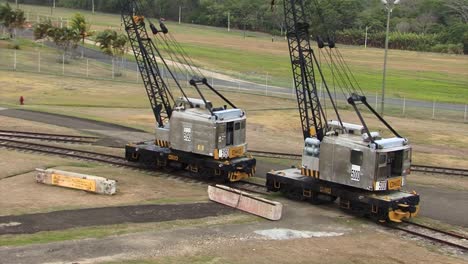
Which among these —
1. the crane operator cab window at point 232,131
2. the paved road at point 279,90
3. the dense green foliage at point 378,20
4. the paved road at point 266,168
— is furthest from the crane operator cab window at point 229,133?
the dense green foliage at point 378,20

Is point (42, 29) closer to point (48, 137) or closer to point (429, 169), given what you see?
point (48, 137)

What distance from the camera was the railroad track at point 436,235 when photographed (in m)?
25.2

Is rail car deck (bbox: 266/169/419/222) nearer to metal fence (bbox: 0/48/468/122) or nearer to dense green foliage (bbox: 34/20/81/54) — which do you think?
metal fence (bbox: 0/48/468/122)

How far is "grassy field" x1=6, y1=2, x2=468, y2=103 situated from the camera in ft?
302

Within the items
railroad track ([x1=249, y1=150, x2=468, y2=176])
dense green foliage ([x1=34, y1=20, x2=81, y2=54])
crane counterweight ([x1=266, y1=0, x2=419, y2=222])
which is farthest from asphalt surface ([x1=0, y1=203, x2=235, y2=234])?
dense green foliage ([x1=34, y1=20, x2=81, y2=54])

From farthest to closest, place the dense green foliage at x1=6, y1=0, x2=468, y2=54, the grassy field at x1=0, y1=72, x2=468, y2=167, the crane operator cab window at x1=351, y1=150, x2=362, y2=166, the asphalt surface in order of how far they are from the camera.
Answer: the dense green foliage at x1=6, y1=0, x2=468, y2=54 < the grassy field at x1=0, y1=72, x2=468, y2=167 < the crane operator cab window at x1=351, y1=150, x2=362, y2=166 < the asphalt surface

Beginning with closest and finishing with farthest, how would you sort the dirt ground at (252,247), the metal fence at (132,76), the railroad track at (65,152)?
the dirt ground at (252,247), the railroad track at (65,152), the metal fence at (132,76)

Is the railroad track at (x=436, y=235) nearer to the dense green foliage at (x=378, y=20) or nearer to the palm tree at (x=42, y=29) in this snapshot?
the palm tree at (x=42, y=29)

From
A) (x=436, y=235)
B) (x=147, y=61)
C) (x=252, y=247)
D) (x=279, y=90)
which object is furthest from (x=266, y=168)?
(x=279, y=90)

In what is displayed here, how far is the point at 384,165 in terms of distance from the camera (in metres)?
28.3

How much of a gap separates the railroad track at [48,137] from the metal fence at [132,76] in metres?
30.1

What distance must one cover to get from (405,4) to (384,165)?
179 m

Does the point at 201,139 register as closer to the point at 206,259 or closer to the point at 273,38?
the point at 206,259

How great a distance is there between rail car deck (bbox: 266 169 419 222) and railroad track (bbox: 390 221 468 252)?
15.7 inches
